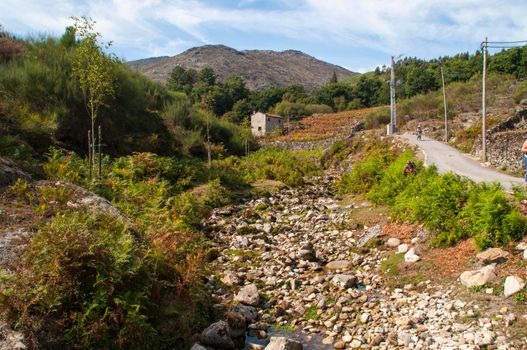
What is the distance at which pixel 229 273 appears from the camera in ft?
30.9

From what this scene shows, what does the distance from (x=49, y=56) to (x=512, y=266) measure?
2529 cm

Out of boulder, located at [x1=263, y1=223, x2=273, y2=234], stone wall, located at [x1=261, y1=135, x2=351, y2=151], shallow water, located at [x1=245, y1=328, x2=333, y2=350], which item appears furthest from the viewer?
stone wall, located at [x1=261, y1=135, x2=351, y2=151]

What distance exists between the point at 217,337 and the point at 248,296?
1.83 m

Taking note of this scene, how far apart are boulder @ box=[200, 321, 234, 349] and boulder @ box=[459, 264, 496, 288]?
440 cm

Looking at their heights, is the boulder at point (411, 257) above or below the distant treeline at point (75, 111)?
below

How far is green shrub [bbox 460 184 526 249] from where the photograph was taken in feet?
25.7

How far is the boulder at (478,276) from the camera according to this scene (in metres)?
7.14

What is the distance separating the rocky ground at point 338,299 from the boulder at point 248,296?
0.02 meters

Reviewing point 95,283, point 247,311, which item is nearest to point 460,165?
point 247,311

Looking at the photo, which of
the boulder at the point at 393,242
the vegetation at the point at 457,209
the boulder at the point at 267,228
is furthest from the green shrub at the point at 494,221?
the boulder at the point at 267,228

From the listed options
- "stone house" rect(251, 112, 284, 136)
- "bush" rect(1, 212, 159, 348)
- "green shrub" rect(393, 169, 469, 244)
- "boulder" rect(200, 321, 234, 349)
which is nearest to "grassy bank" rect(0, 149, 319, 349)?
"bush" rect(1, 212, 159, 348)

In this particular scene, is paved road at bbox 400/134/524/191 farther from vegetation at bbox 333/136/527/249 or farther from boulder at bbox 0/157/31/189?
boulder at bbox 0/157/31/189

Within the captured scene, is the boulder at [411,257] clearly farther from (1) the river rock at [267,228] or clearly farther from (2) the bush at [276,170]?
(2) the bush at [276,170]

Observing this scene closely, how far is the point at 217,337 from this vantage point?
6.20 metres
